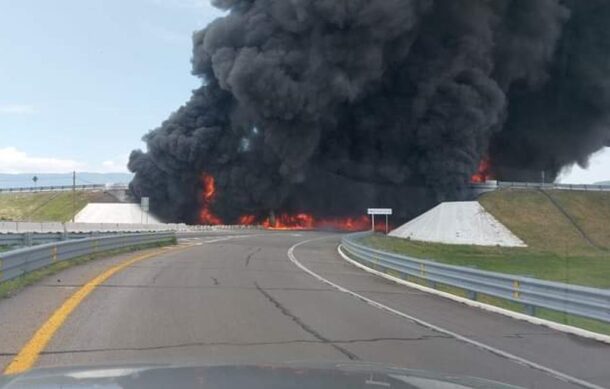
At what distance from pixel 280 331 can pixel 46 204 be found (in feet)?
262

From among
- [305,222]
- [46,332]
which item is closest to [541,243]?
[305,222]

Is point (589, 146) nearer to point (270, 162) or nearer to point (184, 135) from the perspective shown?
point (270, 162)

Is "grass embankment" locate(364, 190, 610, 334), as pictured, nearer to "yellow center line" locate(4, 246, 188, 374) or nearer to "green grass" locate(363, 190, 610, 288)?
"green grass" locate(363, 190, 610, 288)

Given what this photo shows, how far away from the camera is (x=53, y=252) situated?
1700cm

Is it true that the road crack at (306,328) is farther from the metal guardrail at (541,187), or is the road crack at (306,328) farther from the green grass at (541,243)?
the metal guardrail at (541,187)

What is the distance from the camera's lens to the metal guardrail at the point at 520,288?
9.86m

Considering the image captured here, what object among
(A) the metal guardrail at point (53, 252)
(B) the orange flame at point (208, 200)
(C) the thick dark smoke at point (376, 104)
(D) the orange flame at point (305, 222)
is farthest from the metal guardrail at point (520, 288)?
(B) the orange flame at point (208, 200)

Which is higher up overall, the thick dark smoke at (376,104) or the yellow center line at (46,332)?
the thick dark smoke at (376,104)

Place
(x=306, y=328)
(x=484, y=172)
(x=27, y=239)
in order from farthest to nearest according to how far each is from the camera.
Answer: (x=484, y=172), (x=27, y=239), (x=306, y=328)

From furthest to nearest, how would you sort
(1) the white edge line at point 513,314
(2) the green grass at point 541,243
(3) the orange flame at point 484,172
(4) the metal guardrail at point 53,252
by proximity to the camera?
(3) the orange flame at point 484,172
(2) the green grass at point 541,243
(4) the metal guardrail at point 53,252
(1) the white edge line at point 513,314

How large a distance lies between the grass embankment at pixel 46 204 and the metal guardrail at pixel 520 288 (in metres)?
64.0

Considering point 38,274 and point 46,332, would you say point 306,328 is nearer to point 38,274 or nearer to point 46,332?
point 46,332

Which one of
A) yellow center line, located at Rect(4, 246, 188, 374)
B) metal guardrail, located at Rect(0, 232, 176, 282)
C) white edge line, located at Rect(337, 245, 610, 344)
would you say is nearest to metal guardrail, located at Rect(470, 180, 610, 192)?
metal guardrail, located at Rect(0, 232, 176, 282)

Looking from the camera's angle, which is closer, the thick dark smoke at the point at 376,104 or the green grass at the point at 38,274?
the green grass at the point at 38,274
